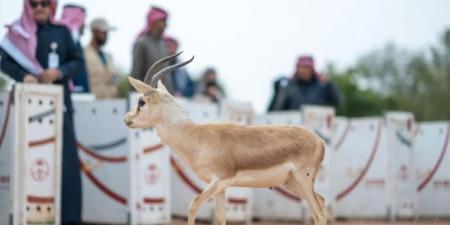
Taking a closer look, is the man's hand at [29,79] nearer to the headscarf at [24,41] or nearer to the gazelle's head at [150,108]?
the headscarf at [24,41]

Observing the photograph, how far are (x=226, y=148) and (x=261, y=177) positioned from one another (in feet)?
1.34

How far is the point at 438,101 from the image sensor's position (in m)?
46.1

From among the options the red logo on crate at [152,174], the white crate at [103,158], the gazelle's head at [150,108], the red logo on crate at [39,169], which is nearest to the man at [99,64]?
the white crate at [103,158]

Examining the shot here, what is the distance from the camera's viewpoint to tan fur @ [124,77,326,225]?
30.9 ft

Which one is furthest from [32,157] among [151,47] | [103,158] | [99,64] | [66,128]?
[99,64]

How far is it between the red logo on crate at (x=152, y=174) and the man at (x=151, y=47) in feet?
4.46

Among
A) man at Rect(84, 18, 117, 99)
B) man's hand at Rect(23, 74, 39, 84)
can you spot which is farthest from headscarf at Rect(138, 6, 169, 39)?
man's hand at Rect(23, 74, 39, 84)

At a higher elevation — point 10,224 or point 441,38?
point 441,38

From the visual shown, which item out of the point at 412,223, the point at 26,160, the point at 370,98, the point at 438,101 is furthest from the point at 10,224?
the point at 370,98

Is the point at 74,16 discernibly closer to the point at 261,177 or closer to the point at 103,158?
the point at 103,158

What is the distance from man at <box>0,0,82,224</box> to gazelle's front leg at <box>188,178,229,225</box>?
159 inches

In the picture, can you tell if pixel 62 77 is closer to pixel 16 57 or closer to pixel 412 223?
pixel 16 57

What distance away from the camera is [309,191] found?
9750mm

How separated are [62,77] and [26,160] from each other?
129 centimetres
